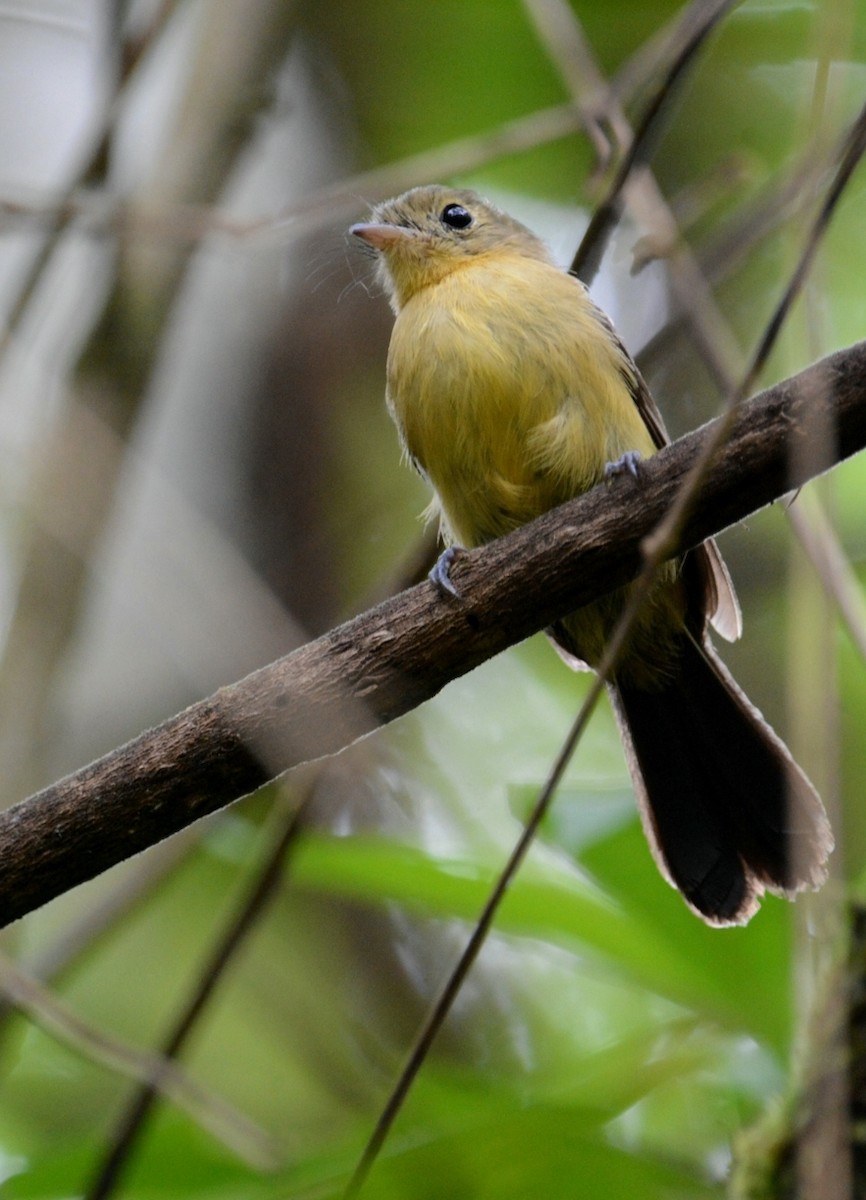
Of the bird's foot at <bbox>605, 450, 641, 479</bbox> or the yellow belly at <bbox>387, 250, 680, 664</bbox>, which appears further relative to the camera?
the yellow belly at <bbox>387, 250, 680, 664</bbox>

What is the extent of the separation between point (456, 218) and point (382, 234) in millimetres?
235

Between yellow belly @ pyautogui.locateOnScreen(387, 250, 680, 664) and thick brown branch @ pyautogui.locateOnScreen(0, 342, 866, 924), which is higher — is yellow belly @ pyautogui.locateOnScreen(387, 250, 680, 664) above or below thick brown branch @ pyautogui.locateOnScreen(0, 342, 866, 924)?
above

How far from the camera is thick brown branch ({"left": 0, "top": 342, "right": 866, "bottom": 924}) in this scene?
2154 mm

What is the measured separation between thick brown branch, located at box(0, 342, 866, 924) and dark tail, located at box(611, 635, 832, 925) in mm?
825

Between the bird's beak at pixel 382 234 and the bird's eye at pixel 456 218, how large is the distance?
12 cm

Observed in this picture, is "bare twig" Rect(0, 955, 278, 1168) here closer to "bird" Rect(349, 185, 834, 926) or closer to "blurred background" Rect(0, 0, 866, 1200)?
"blurred background" Rect(0, 0, 866, 1200)

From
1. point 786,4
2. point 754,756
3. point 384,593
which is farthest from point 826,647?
point 786,4

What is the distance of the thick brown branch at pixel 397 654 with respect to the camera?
215 cm

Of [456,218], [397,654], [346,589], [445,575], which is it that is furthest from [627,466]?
[346,589]

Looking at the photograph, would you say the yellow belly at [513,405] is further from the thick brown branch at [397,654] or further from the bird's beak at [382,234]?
the thick brown branch at [397,654]

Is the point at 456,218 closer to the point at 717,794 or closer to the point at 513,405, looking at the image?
the point at 513,405

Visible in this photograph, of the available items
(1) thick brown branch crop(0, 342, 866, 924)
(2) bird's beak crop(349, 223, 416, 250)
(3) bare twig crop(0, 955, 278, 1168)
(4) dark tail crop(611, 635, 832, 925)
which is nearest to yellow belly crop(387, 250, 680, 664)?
(4) dark tail crop(611, 635, 832, 925)

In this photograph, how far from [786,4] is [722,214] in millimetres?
829

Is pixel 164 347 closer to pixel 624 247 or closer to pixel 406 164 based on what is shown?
pixel 406 164
